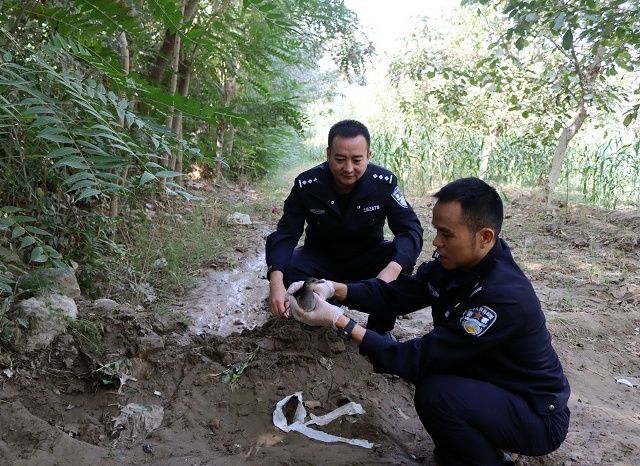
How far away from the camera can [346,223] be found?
295 centimetres

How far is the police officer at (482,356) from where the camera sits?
1697 mm

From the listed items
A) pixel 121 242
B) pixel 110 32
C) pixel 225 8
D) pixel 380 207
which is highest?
pixel 225 8

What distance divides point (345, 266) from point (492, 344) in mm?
1522

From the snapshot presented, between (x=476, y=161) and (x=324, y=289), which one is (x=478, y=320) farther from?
(x=476, y=161)

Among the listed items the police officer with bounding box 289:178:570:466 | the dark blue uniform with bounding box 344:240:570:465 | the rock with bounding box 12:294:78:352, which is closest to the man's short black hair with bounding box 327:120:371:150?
the police officer with bounding box 289:178:570:466

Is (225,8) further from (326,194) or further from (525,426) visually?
(525,426)

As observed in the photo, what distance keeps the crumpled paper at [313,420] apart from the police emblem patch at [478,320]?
0.69 m

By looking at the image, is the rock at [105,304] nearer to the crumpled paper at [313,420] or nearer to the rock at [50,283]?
the rock at [50,283]

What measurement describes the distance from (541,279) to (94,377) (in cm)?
380

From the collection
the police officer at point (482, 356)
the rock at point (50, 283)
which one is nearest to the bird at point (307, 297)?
the police officer at point (482, 356)

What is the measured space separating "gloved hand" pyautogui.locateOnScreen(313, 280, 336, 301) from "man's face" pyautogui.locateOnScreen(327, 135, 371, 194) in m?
0.74

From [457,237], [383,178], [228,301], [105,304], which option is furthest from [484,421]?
[228,301]

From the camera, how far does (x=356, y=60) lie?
5625 millimetres

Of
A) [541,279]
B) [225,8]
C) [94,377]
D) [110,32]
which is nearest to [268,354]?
[94,377]
